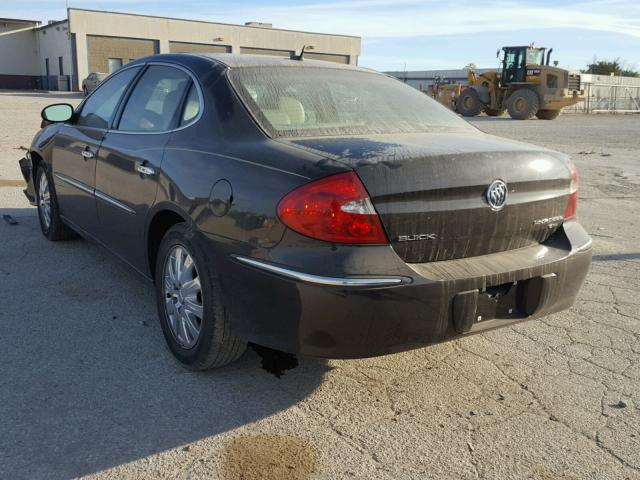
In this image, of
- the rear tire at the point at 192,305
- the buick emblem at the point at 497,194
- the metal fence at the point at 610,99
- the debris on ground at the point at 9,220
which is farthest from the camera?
the metal fence at the point at 610,99

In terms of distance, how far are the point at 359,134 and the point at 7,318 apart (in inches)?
99.6

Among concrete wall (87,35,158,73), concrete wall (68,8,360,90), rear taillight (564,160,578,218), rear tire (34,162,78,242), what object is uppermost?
concrete wall (68,8,360,90)

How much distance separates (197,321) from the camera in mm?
3246

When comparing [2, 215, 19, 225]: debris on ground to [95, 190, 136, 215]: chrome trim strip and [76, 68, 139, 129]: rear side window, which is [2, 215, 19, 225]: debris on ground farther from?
[95, 190, 136, 215]: chrome trim strip

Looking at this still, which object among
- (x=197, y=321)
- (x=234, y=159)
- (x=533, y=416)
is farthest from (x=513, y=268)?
(x=197, y=321)

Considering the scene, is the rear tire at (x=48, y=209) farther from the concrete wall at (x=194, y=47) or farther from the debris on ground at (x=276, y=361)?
the concrete wall at (x=194, y=47)

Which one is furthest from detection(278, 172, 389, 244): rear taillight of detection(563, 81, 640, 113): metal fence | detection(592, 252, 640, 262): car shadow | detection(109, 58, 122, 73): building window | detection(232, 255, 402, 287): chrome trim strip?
detection(109, 58, 122, 73): building window

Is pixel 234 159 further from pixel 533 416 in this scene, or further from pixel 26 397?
pixel 533 416

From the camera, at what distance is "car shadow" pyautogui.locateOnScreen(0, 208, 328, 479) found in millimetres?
2633

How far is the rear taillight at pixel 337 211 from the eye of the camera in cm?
256

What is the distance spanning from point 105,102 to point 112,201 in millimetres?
971

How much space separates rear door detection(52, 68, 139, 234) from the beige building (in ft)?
157

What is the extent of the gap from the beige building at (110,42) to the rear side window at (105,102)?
4809 centimetres

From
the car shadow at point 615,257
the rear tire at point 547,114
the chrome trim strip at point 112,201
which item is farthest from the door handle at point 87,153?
the rear tire at point 547,114
